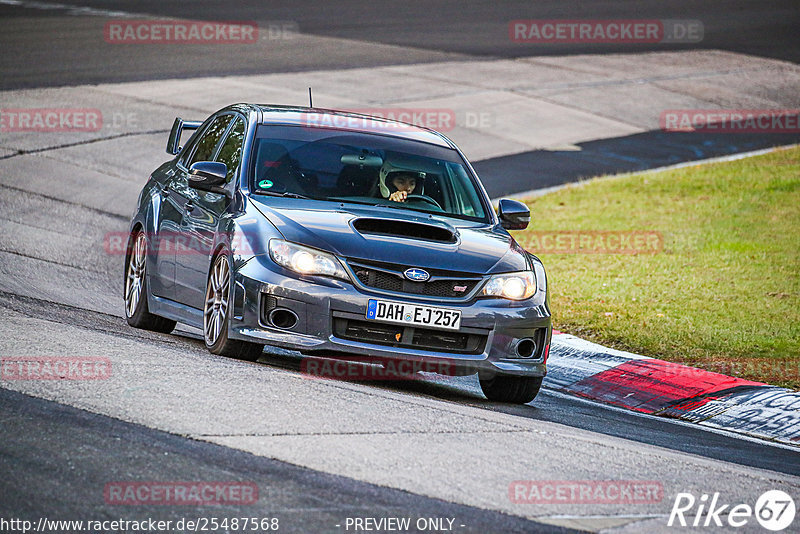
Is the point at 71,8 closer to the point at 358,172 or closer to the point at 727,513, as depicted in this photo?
the point at 358,172

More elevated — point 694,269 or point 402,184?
point 402,184

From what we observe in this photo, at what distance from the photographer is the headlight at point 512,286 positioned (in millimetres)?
8230

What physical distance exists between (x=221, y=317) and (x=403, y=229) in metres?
1.29

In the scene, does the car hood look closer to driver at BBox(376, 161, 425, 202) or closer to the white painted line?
driver at BBox(376, 161, 425, 202)

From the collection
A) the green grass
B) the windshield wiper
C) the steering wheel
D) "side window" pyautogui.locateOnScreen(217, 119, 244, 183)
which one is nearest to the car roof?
"side window" pyautogui.locateOnScreen(217, 119, 244, 183)

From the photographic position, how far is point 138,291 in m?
10.0

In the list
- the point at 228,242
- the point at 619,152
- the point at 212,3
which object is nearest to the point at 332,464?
the point at 228,242

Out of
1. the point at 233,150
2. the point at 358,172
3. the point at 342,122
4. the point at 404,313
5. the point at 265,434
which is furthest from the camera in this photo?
the point at 342,122

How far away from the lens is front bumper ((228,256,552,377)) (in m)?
7.89

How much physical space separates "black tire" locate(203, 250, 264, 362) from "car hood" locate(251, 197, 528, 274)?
47 centimetres

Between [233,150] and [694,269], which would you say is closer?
[233,150]

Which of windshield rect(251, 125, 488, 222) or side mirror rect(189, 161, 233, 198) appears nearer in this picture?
side mirror rect(189, 161, 233, 198)

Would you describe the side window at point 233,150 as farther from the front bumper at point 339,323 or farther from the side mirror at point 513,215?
the side mirror at point 513,215

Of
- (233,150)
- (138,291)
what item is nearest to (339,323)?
(233,150)
